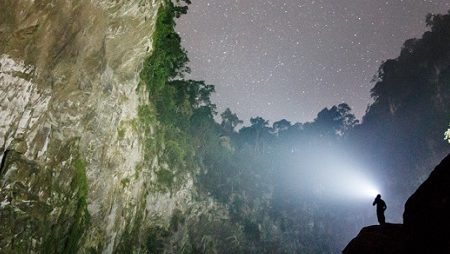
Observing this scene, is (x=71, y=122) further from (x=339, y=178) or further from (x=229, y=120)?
(x=339, y=178)

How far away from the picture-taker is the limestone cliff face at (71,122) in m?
14.6

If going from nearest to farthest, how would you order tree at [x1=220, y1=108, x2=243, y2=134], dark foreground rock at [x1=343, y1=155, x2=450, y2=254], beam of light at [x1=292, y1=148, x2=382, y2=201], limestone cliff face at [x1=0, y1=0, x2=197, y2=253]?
dark foreground rock at [x1=343, y1=155, x2=450, y2=254] < limestone cliff face at [x1=0, y1=0, x2=197, y2=253] < tree at [x1=220, y1=108, x2=243, y2=134] < beam of light at [x1=292, y1=148, x2=382, y2=201]

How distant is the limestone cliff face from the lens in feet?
47.8

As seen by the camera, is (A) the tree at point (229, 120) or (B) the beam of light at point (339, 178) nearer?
(A) the tree at point (229, 120)

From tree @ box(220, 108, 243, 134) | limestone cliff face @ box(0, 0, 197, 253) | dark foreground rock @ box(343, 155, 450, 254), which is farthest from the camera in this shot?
tree @ box(220, 108, 243, 134)

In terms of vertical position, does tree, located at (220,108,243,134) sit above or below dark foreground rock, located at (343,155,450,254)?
above

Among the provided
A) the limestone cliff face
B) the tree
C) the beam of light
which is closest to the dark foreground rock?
the limestone cliff face

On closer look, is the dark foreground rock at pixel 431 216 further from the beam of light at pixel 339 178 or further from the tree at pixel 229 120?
the beam of light at pixel 339 178

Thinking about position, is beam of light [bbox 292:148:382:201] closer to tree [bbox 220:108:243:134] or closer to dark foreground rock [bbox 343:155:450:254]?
tree [bbox 220:108:243:134]

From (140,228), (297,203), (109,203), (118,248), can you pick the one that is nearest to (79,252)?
(109,203)

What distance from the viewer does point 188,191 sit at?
3728 centimetres

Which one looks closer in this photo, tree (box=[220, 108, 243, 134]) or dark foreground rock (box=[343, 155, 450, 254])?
dark foreground rock (box=[343, 155, 450, 254])

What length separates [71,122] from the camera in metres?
18.3

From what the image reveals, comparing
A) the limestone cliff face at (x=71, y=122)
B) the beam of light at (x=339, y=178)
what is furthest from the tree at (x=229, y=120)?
the limestone cliff face at (x=71, y=122)
